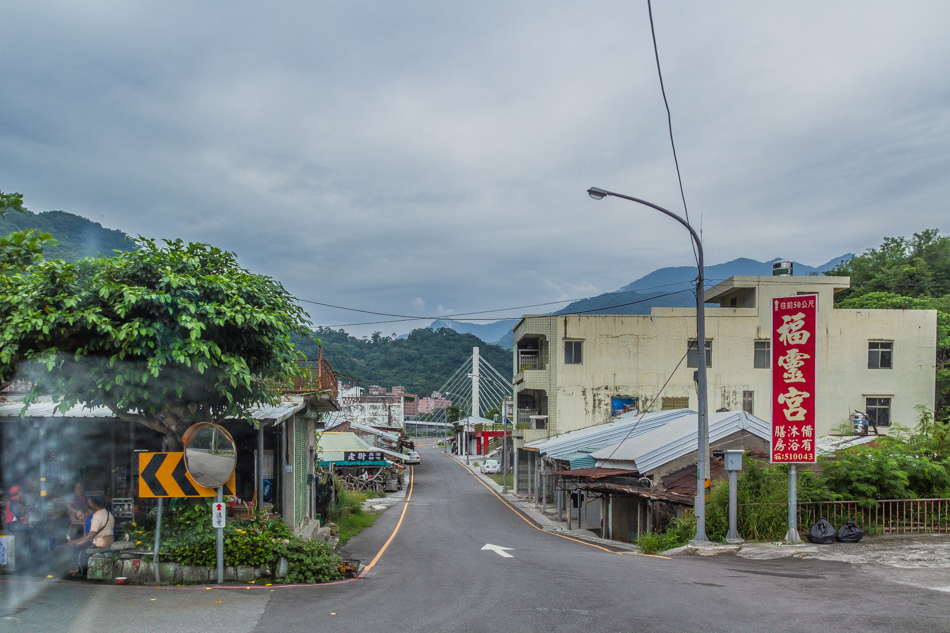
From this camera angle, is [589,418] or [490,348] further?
[490,348]

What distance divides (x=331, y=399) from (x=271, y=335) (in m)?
7.52

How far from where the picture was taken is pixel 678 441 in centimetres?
2050

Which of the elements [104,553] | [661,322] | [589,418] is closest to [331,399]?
[104,553]

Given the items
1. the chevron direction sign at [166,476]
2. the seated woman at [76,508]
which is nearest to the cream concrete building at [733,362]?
the seated woman at [76,508]

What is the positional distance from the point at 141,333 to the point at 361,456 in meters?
26.9

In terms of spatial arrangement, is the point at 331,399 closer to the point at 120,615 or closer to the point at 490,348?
the point at 120,615

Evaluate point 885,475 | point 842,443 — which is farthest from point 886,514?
point 842,443

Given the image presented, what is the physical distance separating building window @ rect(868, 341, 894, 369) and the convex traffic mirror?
40.3 meters

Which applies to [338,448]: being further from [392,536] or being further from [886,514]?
[886,514]

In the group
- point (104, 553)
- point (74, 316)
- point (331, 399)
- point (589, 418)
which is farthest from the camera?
point (589, 418)

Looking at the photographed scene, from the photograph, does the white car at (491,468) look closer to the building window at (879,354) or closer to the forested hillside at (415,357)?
the building window at (879,354)

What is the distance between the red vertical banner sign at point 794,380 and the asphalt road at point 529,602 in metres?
2.44

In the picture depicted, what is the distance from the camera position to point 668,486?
19.3 metres

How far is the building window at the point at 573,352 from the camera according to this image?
39.1 metres
